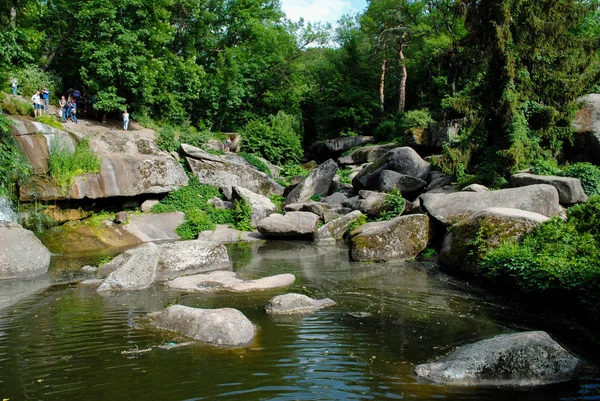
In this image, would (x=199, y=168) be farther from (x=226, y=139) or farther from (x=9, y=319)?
(x=9, y=319)

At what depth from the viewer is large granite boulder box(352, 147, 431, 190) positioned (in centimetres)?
2475

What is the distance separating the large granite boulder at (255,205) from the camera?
21891 mm

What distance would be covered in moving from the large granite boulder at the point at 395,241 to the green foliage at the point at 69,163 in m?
12.1

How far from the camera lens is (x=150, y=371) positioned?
643 cm

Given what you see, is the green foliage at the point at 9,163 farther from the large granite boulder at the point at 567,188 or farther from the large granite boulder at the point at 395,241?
the large granite boulder at the point at 567,188

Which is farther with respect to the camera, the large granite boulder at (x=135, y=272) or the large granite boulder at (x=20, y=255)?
the large granite boulder at (x=20, y=255)

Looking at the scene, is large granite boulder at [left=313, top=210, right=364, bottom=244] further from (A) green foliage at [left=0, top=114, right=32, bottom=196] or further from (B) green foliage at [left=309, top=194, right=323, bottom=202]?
(A) green foliage at [left=0, top=114, right=32, bottom=196]

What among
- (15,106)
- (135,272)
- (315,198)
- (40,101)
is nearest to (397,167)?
(315,198)

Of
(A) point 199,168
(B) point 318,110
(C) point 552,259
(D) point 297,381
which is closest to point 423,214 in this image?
(C) point 552,259

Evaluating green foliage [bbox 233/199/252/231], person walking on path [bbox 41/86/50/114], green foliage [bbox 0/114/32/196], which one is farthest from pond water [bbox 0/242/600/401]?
person walking on path [bbox 41/86/50/114]

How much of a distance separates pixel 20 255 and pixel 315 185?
1550 centimetres

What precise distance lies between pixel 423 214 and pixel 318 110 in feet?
98.8

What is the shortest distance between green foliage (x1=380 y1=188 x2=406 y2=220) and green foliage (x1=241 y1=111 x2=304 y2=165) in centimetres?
1573

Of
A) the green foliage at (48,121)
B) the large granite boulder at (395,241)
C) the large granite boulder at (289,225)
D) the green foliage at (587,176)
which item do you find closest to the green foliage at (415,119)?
the large granite boulder at (289,225)
